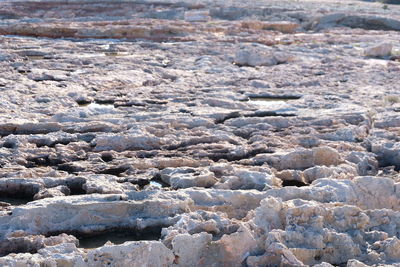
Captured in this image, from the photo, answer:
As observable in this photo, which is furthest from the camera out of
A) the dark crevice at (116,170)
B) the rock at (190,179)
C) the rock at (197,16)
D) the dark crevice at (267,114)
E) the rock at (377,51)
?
the rock at (197,16)

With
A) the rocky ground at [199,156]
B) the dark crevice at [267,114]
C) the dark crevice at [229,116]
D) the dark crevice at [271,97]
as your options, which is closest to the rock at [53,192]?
the rocky ground at [199,156]

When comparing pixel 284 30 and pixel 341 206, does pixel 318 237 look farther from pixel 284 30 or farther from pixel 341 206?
pixel 284 30

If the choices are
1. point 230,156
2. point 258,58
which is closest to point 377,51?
point 258,58

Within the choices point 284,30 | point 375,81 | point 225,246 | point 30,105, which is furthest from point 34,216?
point 284,30

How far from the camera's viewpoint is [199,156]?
296 inches

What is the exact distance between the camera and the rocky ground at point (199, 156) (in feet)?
16.8

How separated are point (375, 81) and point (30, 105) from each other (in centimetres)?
624

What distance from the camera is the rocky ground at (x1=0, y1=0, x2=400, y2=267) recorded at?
512 cm

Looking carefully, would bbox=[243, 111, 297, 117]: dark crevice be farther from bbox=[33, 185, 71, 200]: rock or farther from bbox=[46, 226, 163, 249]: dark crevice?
bbox=[46, 226, 163, 249]: dark crevice

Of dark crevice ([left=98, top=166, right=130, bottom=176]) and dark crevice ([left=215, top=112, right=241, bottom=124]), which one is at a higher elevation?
dark crevice ([left=98, top=166, right=130, bottom=176])

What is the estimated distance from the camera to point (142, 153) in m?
7.67

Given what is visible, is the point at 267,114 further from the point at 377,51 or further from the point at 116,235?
the point at 377,51

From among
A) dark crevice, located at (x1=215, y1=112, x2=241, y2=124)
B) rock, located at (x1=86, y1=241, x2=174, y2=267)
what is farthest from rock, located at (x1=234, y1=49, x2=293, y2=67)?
rock, located at (x1=86, y1=241, x2=174, y2=267)

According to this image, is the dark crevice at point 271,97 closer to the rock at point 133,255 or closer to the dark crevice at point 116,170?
the dark crevice at point 116,170
